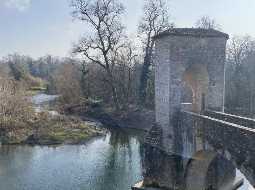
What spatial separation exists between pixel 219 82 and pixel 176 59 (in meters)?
1.66

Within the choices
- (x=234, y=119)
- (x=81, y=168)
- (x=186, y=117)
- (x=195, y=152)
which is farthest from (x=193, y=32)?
(x=81, y=168)

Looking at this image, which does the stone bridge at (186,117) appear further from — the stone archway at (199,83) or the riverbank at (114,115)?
the riverbank at (114,115)

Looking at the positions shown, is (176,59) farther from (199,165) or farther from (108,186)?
(108,186)

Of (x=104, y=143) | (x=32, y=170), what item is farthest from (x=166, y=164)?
(x=104, y=143)

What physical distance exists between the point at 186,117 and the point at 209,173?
6.17 feet

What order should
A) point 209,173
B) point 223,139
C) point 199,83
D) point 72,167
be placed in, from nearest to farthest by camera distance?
1. point 223,139
2. point 209,173
3. point 199,83
4. point 72,167

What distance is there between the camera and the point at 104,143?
22047 millimetres

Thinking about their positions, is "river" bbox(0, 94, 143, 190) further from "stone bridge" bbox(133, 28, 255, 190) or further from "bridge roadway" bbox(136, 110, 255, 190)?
"stone bridge" bbox(133, 28, 255, 190)

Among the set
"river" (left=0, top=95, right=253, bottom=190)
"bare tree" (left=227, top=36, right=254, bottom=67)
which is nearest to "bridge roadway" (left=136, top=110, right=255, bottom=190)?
"river" (left=0, top=95, right=253, bottom=190)

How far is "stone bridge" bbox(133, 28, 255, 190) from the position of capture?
1039 centimetres

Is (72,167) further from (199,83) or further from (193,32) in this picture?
(193,32)

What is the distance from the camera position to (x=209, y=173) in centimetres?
1066

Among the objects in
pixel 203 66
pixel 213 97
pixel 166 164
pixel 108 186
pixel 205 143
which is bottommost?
pixel 108 186

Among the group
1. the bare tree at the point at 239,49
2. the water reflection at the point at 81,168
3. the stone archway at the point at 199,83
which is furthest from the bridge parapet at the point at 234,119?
the bare tree at the point at 239,49
